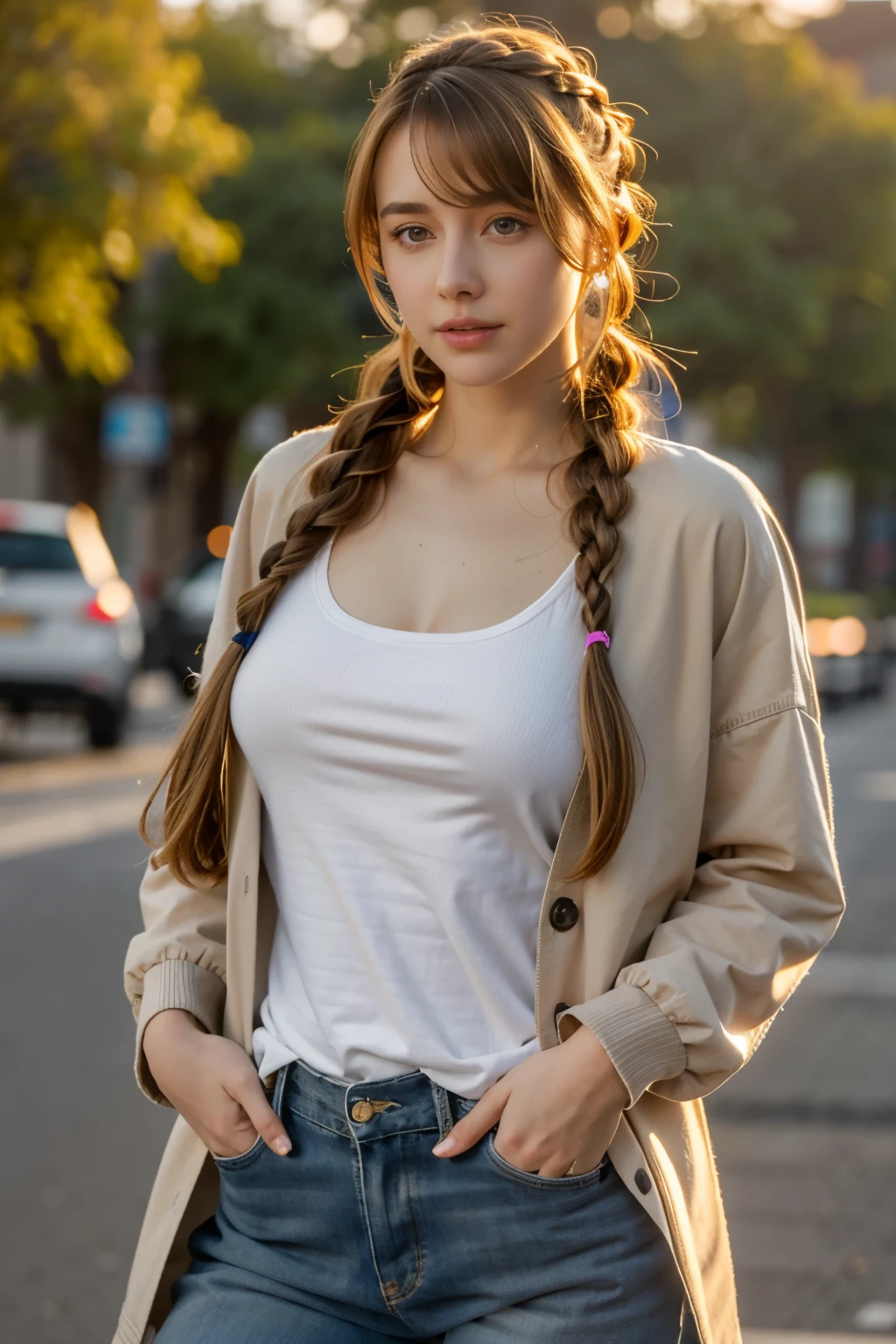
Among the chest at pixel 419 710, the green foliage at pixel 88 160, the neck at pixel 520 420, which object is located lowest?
the green foliage at pixel 88 160

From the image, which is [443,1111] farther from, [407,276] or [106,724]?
[106,724]

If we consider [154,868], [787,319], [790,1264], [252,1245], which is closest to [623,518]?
[154,868]

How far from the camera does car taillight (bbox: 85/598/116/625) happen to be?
14727 mm

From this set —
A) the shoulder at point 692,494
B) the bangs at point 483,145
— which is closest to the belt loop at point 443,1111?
the shoulder at point 692,494

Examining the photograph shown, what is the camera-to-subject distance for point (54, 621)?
48.2 ft

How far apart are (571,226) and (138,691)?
68.8 ft

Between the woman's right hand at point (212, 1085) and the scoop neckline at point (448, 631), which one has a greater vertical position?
the scoop neckline at point (448, 631)

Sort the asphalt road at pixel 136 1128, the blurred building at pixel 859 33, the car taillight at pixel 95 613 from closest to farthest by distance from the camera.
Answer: the asphalt road at pixel 136 1128
the car taillight at pixel 95 613
the blurred building at pixel 859 33

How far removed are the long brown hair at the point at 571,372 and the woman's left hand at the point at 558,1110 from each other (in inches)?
7.0

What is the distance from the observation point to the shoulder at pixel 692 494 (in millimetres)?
2064

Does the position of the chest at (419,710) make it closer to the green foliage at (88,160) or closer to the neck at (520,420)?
the neck at (520,420)

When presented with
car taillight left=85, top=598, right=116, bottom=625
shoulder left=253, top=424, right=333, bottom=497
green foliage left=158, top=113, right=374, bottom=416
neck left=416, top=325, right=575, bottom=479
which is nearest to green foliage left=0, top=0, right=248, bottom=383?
car taillight left=85, top=598, right=116, bottom=625

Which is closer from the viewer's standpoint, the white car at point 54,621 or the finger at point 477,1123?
the finger at point 477,1123

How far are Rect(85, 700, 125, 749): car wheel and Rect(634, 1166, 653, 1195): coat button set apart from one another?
13.2 m
